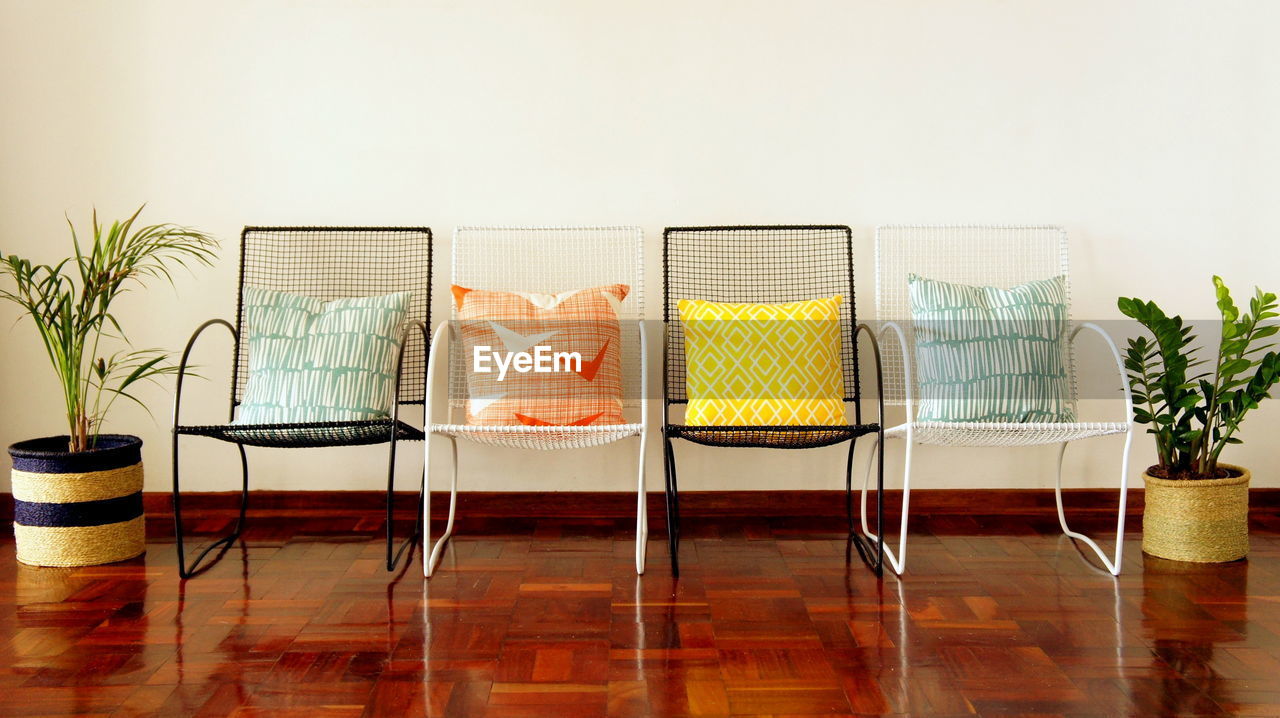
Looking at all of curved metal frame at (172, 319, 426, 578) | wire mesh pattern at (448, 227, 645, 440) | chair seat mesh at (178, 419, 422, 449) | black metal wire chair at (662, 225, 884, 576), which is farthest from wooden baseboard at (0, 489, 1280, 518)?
chair seat mesh at (178, 419, 422, 449)

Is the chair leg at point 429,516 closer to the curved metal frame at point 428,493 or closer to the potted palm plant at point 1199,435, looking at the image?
the curved metal frame at point 428,493

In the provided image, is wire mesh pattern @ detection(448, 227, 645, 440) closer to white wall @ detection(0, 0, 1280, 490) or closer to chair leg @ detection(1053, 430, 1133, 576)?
white wall @ detection(0, 0, 1280, 490)

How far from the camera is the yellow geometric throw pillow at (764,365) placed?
104 inches

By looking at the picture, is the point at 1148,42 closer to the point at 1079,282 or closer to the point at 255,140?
the point at 1079,282

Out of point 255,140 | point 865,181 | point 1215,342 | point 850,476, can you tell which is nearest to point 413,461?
point 255,140

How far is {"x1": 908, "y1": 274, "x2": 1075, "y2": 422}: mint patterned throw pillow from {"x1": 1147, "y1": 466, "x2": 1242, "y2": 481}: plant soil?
31 cm

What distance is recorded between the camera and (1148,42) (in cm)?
308

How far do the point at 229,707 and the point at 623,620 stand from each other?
33.4 inches

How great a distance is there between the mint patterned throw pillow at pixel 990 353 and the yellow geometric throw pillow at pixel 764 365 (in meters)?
0.26

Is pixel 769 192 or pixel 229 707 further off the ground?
pixel 769 192

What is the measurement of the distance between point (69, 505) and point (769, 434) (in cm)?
192

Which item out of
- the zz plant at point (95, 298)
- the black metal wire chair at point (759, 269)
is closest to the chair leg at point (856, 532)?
the black metal wire chair at point (759, 269)

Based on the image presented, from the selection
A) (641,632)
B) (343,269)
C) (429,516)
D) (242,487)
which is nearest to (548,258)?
(343,269)

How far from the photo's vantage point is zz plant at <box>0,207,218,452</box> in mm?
2547
